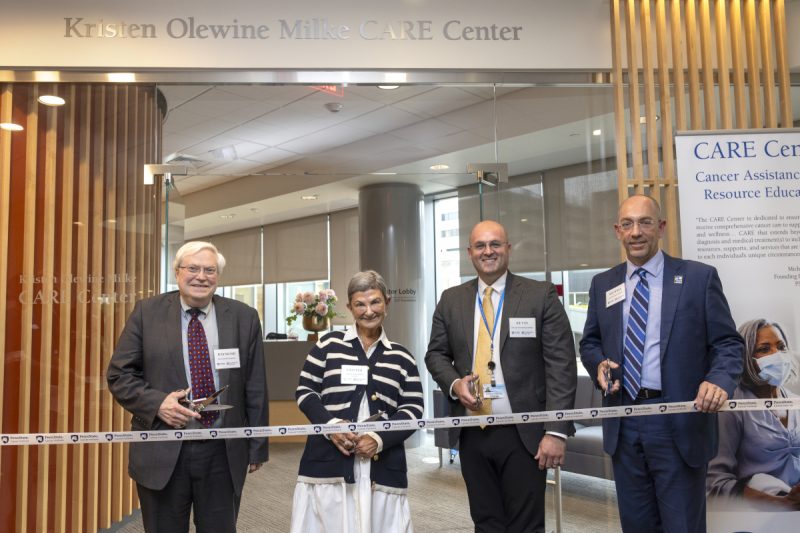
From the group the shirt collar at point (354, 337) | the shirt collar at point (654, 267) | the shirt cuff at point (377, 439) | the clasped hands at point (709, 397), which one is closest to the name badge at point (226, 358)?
the shirt collar at point (354, 337)

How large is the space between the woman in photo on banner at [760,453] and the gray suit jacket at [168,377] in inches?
96.9

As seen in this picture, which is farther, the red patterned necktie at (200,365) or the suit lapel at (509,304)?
the suit lapel at (509,304)

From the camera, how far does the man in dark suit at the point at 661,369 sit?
2500mm

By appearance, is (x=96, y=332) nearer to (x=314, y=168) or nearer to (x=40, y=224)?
(x=40, y=224)

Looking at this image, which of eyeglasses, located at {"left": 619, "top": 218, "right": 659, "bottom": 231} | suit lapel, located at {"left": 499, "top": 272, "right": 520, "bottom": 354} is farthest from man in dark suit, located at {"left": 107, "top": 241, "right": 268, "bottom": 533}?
eyeglasses, located at {"left": 619, "top": 218, "right": 659, "bottom": 231}

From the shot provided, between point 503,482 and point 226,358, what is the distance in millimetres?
1310

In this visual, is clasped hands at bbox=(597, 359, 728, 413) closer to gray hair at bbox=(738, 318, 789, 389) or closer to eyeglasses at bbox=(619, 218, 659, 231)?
eyeglasses at bbox=(619, 218, 659, 231)

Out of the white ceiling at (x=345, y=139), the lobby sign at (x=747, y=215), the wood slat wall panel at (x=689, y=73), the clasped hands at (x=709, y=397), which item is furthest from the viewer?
the white ceiling at (x=345, y=139)

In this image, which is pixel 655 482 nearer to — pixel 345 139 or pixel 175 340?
pixel 175 340

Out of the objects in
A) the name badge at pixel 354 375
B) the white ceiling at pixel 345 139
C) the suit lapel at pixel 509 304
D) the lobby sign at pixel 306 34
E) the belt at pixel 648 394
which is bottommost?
the belt at pixel 648 394

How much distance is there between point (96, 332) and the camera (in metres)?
4.07

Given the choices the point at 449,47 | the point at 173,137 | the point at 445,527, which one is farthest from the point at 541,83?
the point at 445,527

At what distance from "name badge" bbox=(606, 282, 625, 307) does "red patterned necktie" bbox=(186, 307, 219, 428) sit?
1798 mm

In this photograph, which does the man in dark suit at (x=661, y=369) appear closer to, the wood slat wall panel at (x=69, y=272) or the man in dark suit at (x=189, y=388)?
the man in dark suit at (x=189, y=388)
